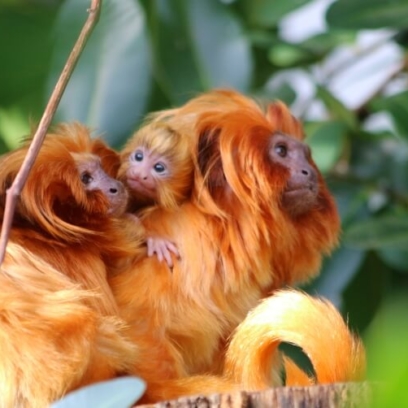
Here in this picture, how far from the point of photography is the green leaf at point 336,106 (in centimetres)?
405

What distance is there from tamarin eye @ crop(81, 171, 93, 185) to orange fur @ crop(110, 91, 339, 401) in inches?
9.6

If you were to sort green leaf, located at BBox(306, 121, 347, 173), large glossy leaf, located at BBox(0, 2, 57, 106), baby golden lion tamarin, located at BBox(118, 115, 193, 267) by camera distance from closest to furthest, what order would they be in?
baby golden lion tamarin, located at BBox(118, 115, 193, 267)
green leaf, located at BBox(306, 121, 347, 173)
large glossy leaf, located at BBox(0, 2, 57, 106)

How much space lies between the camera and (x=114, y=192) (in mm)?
2502

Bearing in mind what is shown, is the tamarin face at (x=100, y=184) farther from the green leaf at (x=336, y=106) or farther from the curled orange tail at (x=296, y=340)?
the green leaf at (x=336, y=106)

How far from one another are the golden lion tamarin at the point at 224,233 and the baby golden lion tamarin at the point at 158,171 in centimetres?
2

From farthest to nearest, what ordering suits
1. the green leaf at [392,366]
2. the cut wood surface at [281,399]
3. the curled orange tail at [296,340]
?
1. the curled orange tail at [296,340]
2. the cut wood surface at [281,399]
3. the green leaf at [392,366]

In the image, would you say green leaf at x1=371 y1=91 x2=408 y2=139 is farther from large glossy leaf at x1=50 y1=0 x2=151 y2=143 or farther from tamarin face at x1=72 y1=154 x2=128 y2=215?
tamarin face at x1=72 y1=154 x2=128 y2=215

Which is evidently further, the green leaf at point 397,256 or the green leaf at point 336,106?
the green leaf at point 336,106

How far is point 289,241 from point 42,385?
2.97 feet

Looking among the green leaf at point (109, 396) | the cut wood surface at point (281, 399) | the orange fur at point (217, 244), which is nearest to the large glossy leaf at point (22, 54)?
A: the orange fur at point (217, 244)

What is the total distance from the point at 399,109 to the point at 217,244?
146 cm

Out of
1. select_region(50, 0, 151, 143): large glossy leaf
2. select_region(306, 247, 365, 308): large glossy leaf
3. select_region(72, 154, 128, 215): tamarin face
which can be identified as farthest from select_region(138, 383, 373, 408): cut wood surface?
select_region(306, 247, 365, 308): large glossy leaf

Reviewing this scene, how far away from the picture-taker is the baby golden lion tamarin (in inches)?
104

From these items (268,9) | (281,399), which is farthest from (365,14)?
(281,399)
